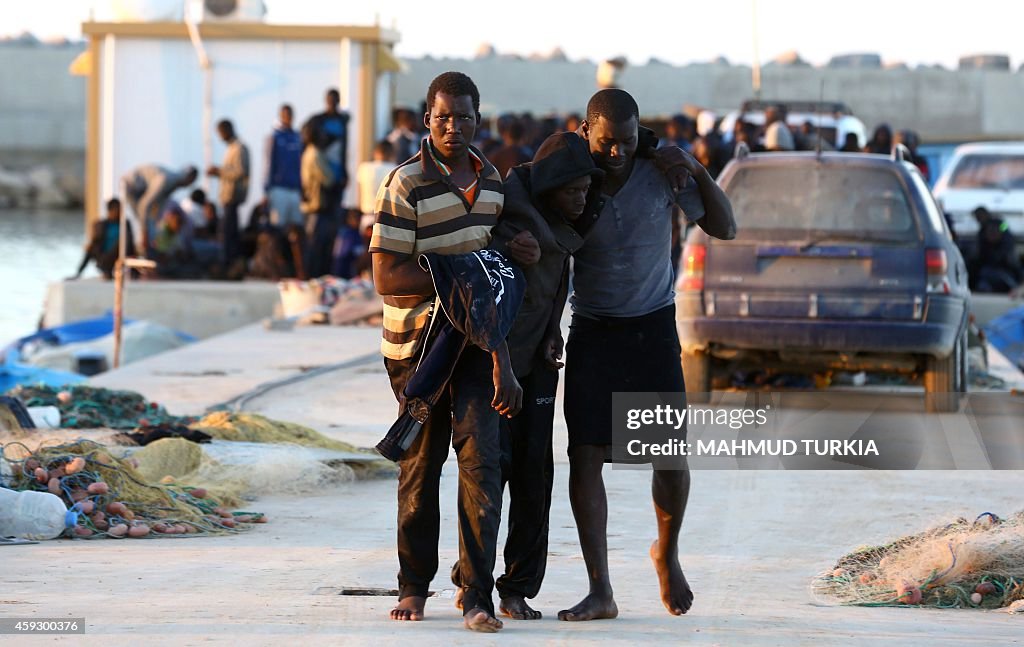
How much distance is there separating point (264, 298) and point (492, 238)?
45.8 ft

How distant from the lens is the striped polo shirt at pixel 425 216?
565cm

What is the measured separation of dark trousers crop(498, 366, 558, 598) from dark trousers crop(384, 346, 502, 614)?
0.15 m

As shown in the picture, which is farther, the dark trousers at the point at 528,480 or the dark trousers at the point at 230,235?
the dark trousers at the point at 230,235

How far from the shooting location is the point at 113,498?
7602 millimetres

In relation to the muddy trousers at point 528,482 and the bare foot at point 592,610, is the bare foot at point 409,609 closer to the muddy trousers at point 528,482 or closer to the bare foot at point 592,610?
the muddy trousers at point 528,482

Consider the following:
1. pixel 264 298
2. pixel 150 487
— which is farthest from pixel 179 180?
pixel 150 487

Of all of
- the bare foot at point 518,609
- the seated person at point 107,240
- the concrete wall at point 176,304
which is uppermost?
the bare foot at point 518,609

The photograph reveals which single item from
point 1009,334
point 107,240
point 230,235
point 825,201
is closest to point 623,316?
point 825,201

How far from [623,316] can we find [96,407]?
5.33m

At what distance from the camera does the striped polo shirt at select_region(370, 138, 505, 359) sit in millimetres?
5648

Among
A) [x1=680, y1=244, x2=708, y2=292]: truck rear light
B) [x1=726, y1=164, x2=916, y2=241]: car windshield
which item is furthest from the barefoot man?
[x1=726, y1=164, x2=916, y2=241]: car windshield

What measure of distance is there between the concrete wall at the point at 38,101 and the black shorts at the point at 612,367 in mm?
50203

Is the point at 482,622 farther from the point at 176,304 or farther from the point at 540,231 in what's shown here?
the point at 176,304

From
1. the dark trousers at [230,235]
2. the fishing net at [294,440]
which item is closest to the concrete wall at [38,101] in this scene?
the dark trousers at [230,235]
